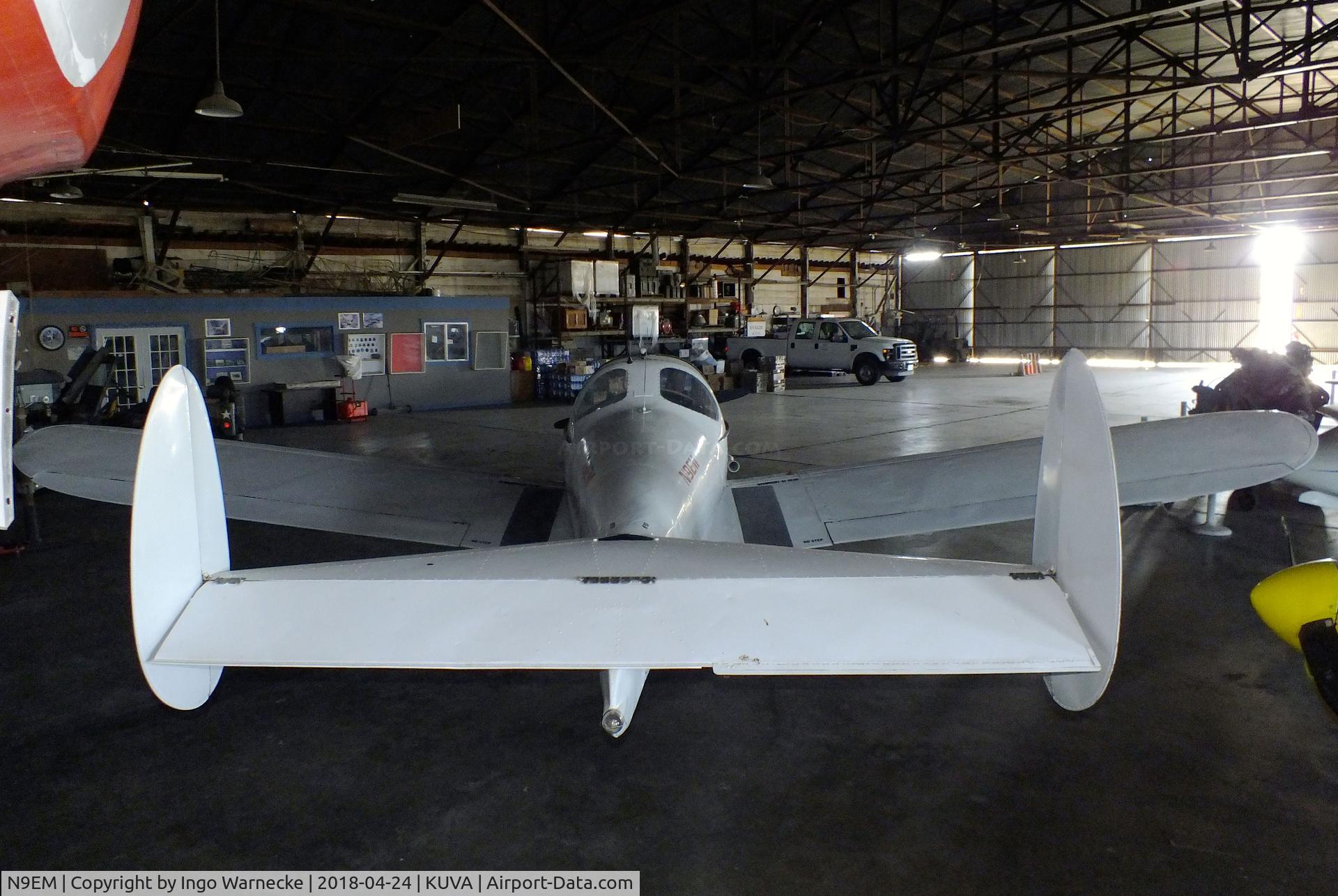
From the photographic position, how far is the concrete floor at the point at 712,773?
2.99m

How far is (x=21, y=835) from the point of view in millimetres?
3133

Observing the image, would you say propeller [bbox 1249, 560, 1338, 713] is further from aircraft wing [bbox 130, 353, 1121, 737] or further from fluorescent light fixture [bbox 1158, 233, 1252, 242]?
fluorescent light fixture [bbox 1158, 233, 1252, 242]

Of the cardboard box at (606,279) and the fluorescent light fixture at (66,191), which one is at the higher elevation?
the fluorescent light fixture at (66,191)

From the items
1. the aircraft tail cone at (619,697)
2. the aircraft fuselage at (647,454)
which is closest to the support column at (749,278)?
the aircraft fuselage at (647,454)

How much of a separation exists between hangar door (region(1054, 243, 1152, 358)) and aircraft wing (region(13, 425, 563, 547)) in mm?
34958

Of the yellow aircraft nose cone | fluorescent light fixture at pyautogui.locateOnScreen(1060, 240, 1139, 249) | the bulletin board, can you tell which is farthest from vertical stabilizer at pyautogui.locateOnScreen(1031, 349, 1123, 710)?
fluorescent light fixture at pyautogui.locateOnScreen(1060, 240, 1139, 249)

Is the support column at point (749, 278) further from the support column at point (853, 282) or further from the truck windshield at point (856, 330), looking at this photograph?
the truck windshield at point (856, 330)

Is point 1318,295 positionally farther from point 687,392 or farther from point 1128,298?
point 687,392

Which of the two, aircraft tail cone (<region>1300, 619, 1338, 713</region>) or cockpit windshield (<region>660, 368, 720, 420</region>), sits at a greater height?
cockpit windshield (<region>660, 368, 720, 420</region>)

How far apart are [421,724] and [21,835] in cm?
164

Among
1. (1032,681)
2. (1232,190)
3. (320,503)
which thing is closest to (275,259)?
(320,503)

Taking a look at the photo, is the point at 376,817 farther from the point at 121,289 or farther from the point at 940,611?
the point at 121,289

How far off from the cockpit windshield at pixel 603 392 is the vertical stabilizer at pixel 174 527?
2.91m

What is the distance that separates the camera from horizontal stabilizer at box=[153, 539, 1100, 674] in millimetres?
1983
